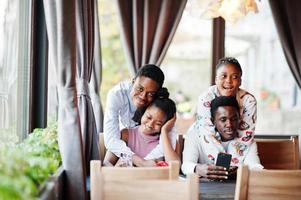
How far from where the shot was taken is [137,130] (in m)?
2.90

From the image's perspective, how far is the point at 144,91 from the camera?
2830 mm

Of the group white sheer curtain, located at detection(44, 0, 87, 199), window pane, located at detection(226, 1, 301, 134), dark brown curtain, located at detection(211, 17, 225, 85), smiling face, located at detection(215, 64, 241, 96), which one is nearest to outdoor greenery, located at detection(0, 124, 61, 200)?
white sheer curtain, located at detection(44, 0, 87, 199)

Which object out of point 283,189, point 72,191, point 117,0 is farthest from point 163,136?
point 117,0

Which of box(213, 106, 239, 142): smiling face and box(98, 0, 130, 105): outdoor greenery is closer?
box(213, 106, 239, 142): smiling face

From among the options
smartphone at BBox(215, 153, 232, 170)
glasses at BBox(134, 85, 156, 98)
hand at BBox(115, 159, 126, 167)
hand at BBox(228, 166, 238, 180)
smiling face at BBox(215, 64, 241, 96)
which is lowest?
hand at BBox(228, 166, 238, 180)

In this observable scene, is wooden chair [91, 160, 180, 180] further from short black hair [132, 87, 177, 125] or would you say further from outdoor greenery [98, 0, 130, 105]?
outdoor greenery [98, 0, 130, 105]

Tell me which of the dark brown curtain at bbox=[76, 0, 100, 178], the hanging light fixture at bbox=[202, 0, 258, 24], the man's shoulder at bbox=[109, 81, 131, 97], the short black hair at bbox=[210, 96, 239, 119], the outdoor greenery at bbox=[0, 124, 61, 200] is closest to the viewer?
the outdoor greenery at bbox=[0, 124, 61, 200]

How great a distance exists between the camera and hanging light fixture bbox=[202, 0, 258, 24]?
3.41 m

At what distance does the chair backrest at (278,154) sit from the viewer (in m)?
3.09

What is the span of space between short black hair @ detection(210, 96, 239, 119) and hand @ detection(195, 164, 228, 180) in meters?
0.32

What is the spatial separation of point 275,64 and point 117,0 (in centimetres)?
216

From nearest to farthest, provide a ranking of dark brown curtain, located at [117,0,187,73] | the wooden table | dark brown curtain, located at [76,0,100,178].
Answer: the wooden table → dark brown curtain, located at [76,0,100,178] → dark brown curtain, located at [117,0,187,73]

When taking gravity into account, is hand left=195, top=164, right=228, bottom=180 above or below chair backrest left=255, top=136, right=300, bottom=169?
below

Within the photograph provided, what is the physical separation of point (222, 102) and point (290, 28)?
6.83 ft
